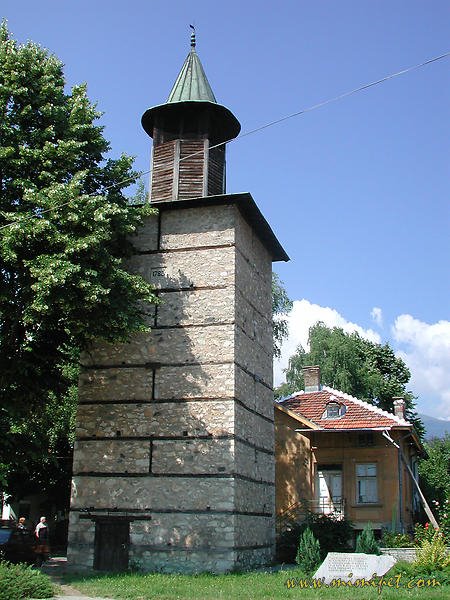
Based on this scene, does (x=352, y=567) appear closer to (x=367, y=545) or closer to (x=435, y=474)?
(x=367, y=545)

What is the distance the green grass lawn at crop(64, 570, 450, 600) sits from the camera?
41.5 ft

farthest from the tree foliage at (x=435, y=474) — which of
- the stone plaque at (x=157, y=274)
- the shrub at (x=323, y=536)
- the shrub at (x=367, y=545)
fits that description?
the stone plaque at (x=157, y=274)

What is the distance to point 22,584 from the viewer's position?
12336 mm

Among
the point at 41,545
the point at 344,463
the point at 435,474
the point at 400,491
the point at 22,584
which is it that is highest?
the point at 344,463

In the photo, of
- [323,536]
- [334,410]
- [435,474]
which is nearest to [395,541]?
[323,536]

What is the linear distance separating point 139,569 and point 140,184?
19514 mm

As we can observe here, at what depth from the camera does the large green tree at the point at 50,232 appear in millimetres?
15320

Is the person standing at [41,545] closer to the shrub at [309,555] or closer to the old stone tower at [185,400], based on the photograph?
the old stone tower at [185,400]

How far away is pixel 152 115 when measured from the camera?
21250 mm

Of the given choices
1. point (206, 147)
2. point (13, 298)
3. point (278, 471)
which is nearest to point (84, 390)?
point (13, 298)

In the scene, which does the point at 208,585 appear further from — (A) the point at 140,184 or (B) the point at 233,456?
(A) the point at 140,184

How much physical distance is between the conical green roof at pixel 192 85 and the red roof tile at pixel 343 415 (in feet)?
41.9

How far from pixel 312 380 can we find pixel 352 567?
50.5 feet

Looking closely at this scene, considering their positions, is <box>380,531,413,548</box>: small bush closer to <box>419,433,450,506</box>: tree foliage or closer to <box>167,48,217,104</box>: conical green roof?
<box>167,48,217,104</box>: conical green roof
